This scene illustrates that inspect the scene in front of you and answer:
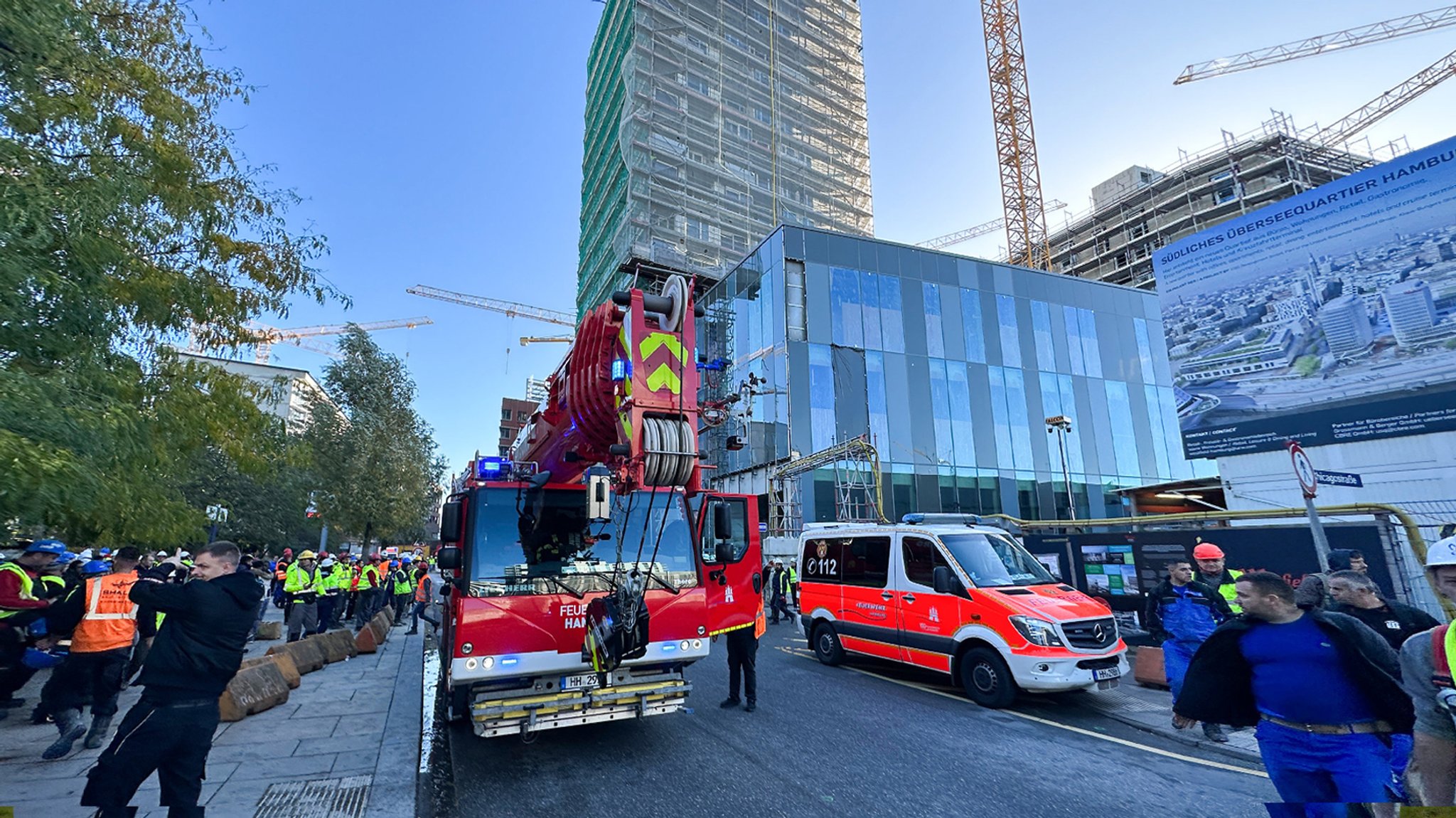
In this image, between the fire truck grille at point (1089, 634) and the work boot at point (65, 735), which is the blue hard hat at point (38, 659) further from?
the fire truck grille at point (1089, 634)

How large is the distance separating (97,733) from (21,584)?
2553mm

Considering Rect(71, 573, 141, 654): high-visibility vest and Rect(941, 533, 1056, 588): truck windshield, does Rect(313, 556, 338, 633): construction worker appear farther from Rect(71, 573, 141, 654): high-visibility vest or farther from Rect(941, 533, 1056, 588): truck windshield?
Rect(941, 533, 1056, 588): truck windshield

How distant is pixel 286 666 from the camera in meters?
7.96

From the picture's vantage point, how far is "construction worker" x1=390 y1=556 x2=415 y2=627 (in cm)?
1972

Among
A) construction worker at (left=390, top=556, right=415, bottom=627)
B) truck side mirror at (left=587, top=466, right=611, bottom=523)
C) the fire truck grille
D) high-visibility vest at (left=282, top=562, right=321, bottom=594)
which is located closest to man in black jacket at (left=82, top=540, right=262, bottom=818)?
truck side mirror at (left=587, top=466, right=611, bottom=523)

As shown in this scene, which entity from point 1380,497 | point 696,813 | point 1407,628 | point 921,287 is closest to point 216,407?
point 696,813

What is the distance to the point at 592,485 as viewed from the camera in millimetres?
4461

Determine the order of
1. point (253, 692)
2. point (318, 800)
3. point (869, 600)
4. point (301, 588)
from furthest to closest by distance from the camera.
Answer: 1. point (301, 588)
2. point (869, 600)
3. point (253, 692)
4. point (318, 800)

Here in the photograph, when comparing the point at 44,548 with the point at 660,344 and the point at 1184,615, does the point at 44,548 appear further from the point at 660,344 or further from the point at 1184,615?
the point at 1184,615

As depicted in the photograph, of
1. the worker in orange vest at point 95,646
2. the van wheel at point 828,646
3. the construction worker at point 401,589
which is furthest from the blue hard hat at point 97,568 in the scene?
the construction worker at point 401,589

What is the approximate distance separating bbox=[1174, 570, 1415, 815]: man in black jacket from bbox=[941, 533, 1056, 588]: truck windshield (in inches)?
190

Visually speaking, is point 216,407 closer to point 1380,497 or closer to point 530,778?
point 530,778

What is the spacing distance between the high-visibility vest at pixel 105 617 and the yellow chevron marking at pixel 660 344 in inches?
209

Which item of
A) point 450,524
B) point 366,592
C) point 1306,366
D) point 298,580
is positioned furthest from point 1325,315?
point 366,592
